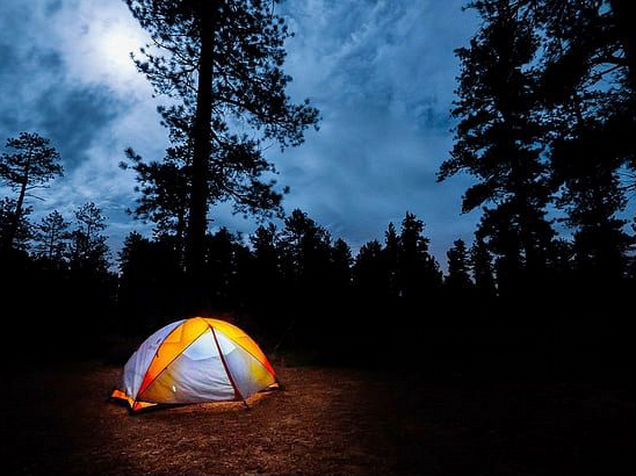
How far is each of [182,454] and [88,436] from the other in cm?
170

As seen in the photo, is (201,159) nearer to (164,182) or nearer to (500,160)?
(164,182)

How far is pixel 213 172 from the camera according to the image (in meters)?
11.2

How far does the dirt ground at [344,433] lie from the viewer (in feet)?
12.3

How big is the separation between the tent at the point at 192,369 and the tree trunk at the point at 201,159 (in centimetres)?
350

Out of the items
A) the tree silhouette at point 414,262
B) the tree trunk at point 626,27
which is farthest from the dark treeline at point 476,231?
the tree silhouette at point 414,262

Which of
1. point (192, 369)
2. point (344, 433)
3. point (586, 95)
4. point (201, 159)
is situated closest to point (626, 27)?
point (586, 95)

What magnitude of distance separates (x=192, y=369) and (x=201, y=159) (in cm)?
650

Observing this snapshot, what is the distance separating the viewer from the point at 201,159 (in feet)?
33.8

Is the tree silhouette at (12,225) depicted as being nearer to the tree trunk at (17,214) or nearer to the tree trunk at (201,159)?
the tree trunk at (17,214)

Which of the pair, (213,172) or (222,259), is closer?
(213,172)

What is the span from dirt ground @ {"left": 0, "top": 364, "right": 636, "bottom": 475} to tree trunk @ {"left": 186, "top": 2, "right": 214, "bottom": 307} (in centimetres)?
409

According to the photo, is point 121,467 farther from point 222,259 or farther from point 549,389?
point 222,259

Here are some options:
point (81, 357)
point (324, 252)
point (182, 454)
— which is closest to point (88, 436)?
point (182, 454)

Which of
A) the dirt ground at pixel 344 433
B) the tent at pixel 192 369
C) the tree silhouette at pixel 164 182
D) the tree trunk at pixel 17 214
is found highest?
the tree trunk at pixel 17 214
